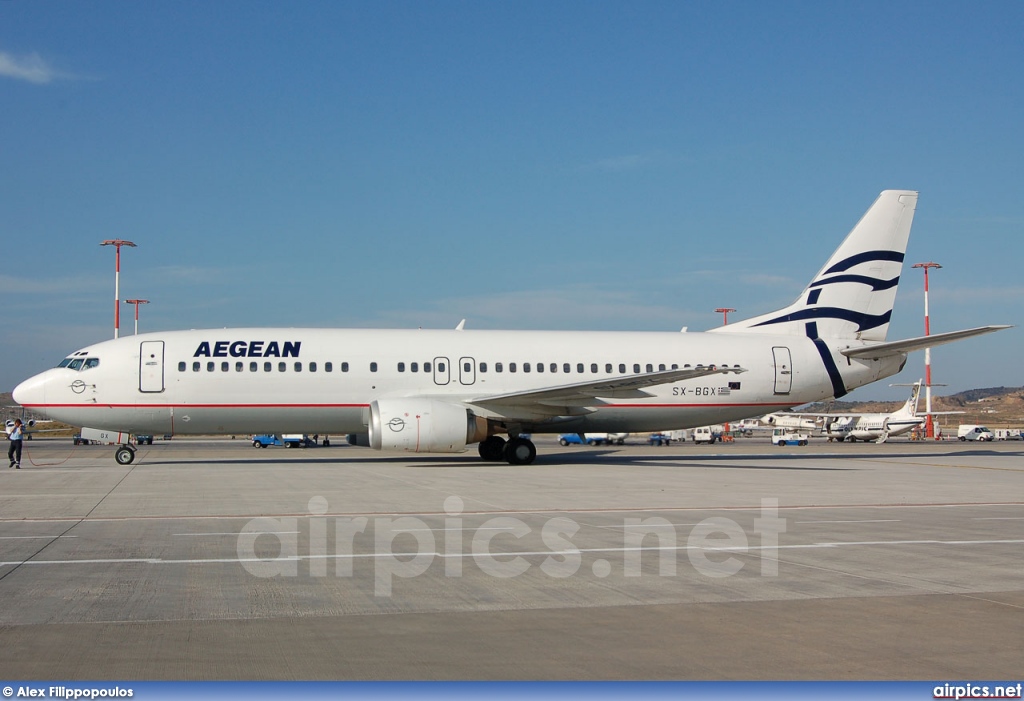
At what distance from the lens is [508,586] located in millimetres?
8336

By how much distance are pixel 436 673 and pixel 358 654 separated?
2.37ft

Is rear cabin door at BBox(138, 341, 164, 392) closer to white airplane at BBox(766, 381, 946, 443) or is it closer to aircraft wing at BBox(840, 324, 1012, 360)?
aircraft wing at BBox(840, 324, 1012, 360)

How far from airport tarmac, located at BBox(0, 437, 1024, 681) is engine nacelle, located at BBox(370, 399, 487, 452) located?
700 cm

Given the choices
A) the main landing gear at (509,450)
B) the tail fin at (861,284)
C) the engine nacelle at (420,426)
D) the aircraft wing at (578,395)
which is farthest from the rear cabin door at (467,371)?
the tail fin at (861,284)

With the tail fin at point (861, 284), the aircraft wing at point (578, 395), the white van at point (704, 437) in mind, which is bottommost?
the white van at point (704, 437)

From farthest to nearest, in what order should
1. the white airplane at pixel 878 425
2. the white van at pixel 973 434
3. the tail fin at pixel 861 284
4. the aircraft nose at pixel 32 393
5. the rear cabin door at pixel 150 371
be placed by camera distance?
the white van at pixel 973 434
the white airplane at pixel 878 425
the tail fin at pixel 861 284
the rear cabin door at pixel 150 371
the aircraft nose at pixel 32 393

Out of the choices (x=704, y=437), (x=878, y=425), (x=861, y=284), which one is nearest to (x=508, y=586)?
(x=861, y=284)

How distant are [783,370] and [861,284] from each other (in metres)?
4.34

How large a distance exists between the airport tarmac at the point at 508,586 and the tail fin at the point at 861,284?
1444cm

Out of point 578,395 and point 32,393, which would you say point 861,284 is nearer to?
point 578,395

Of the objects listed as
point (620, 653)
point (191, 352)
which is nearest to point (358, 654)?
point (620, 653)

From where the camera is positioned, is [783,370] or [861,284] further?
[861,284]

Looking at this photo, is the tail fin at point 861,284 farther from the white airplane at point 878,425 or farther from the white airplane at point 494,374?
the white airplane at point 878,425

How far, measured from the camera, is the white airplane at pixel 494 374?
85.6 feet
